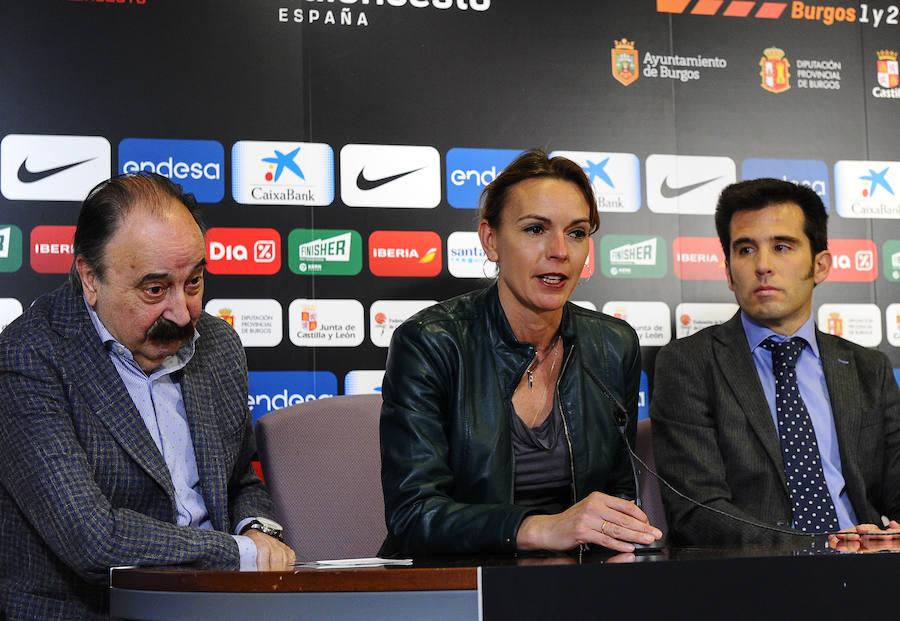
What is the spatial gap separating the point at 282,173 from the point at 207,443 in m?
1.52

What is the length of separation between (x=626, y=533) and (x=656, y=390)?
1.38 metres

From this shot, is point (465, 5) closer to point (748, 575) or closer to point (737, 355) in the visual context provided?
point (737, 355)

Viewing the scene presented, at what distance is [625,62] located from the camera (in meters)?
4.00

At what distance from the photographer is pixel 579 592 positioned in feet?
4.22

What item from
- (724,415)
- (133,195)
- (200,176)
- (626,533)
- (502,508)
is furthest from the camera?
(200,176)

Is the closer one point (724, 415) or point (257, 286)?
point (724, 415)

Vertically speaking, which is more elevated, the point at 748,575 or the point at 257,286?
the point at 257,286

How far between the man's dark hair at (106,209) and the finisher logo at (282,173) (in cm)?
124

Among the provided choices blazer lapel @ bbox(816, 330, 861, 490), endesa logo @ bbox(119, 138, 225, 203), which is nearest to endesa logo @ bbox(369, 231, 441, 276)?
endesa logo @ bbox(119, 138, 225, 203)

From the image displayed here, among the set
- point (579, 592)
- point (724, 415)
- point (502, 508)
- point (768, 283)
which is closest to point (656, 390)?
point (724, 415)

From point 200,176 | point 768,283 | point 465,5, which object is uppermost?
point 465,5

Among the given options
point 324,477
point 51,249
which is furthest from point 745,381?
point 51,249

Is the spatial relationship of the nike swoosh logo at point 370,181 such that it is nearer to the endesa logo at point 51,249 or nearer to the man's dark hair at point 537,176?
the endesa logo at point 51,249

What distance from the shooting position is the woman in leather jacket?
2102 millimetres
